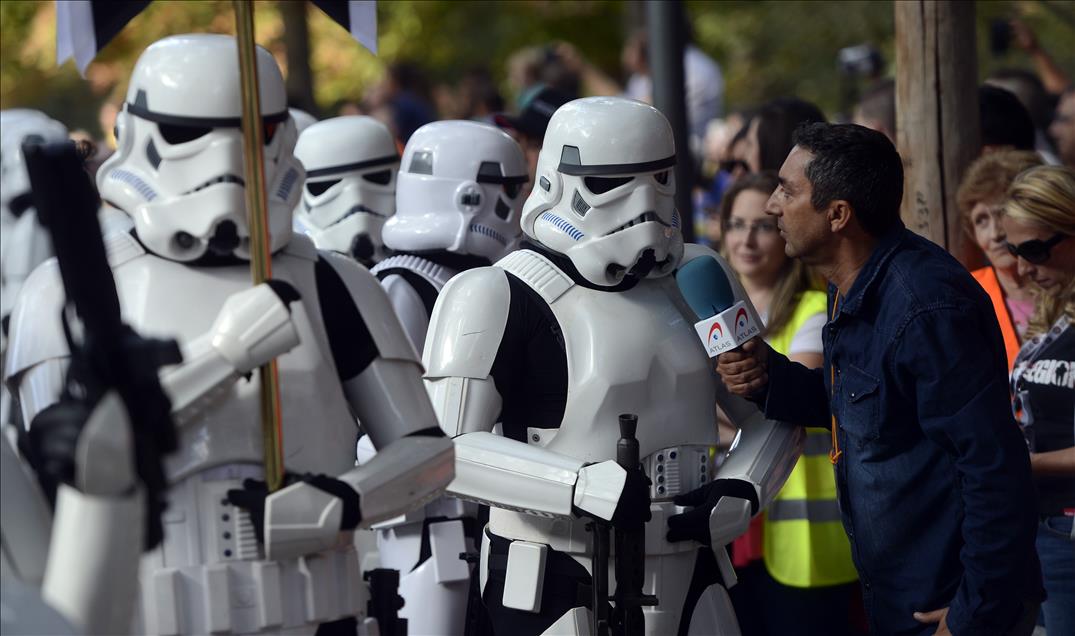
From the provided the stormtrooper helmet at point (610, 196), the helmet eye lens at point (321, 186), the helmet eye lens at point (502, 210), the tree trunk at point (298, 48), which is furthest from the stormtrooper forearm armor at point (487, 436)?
the tree trunk at point (298, 48)

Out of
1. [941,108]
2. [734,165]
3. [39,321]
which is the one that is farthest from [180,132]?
[734,165]

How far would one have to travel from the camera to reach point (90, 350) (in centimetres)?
272

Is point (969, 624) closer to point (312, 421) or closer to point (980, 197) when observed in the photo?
point (312, 421)

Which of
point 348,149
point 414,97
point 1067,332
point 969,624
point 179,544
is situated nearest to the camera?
point 179,544

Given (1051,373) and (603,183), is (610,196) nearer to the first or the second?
(603,183)

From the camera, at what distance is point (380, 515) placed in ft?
11.8

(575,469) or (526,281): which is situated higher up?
(526,281)

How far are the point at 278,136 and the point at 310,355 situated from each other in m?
0.50

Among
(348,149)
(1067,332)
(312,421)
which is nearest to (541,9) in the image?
(348,149)

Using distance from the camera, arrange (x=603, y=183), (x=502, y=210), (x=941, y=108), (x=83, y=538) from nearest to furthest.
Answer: (x=83, y=538)
(x=603, y=183)
(x=502, y=210)
(x=941, y=108)

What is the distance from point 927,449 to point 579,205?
1123mm

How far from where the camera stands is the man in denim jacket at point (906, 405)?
3799 mm

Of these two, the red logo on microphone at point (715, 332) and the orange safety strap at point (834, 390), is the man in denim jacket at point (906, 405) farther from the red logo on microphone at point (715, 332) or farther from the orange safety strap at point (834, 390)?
the red logo on microphone at point (715, 332)

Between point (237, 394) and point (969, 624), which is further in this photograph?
point (969, 624)
